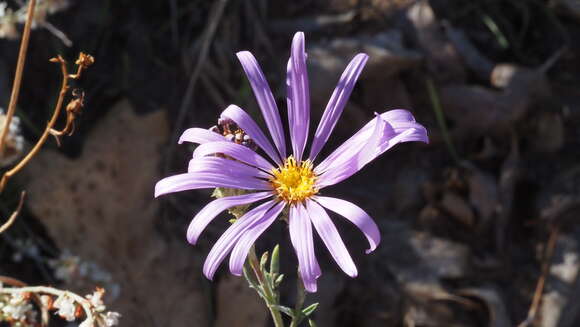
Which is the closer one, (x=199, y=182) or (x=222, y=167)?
(x=199, y=182)

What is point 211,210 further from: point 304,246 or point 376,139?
point 376,139

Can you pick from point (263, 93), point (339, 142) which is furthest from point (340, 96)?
point (339, 142)

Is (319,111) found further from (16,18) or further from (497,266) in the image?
(16,18)

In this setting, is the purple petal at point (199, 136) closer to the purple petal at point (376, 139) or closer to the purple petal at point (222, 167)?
the purple petal at point (222, 167)

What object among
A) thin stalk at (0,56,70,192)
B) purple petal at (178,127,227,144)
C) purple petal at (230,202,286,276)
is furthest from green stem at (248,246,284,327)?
thin stalk at (0,56,70,192)

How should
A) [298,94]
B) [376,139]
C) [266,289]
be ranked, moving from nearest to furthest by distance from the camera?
1. [376,139]
2. [266,289]
3. [298,94]

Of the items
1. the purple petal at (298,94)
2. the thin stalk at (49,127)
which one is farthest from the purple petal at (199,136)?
the thin stalk at (49,127)

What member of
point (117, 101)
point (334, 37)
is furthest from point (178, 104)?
point (334, 37)
